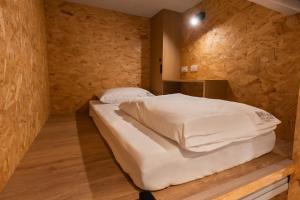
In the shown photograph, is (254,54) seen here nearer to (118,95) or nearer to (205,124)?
(205,124)

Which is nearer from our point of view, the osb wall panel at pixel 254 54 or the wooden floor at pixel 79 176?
the wooden floor at pixel 79 176

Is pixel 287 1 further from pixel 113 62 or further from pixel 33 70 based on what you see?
pixel 113 62

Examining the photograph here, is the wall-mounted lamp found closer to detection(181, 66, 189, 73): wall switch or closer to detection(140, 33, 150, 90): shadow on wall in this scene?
detection(181, 66, 189, 73): wall switch

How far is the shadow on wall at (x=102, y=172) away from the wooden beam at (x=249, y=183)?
0.35 metres

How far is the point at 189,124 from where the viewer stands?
0.89 m

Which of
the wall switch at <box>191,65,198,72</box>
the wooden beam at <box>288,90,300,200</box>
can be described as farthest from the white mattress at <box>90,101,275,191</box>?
the wall switch at <box>191,65,198,72</box>

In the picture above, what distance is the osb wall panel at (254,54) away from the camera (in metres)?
1.66

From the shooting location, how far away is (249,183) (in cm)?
90

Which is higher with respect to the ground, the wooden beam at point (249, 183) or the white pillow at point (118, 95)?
the white pillow at point (118, 95)

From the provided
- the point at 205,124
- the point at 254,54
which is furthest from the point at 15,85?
the point at 254,54

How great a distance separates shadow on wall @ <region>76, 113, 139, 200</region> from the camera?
850 mm

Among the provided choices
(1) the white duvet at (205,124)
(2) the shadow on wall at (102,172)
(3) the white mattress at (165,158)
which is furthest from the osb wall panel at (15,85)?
(1) the white duvet at (205,124)

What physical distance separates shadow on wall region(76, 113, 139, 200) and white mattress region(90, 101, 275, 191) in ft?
0.17

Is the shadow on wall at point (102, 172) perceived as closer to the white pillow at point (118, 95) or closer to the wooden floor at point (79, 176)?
the wooden floor at point (79, 176)
